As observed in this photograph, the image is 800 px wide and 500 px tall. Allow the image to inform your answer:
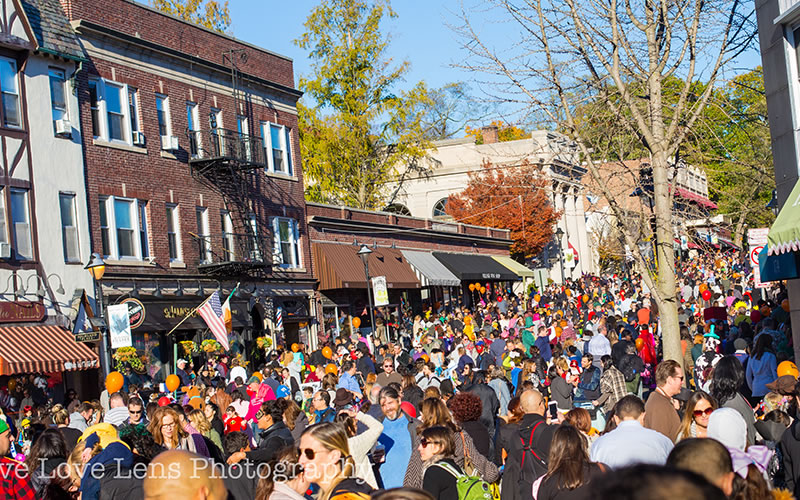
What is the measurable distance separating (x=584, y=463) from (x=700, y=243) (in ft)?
30.6

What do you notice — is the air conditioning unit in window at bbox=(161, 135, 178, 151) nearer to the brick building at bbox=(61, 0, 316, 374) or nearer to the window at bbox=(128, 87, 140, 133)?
the brick building at bbox=(61, 0, 316, 374)

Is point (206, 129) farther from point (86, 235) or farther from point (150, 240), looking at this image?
point (86, 235)

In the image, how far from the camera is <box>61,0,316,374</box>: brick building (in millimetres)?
26469

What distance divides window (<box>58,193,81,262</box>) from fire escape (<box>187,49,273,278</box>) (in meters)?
4.87

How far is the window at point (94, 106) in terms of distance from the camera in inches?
1038

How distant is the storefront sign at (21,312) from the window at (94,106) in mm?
5482

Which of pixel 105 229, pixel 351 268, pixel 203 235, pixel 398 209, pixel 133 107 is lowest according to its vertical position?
pixel 351 268

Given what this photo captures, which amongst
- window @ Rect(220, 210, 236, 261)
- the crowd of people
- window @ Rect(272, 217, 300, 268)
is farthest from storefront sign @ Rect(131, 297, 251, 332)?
the crowd of people

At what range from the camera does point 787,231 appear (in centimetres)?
1307

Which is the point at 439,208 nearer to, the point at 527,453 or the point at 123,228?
the point at 123,228

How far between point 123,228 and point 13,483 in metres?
20.7

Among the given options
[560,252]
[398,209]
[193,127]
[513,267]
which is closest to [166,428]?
[193,127]

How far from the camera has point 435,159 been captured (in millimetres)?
56500

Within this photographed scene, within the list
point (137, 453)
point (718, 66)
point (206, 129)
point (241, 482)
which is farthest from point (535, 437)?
point (206, 129)
